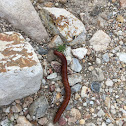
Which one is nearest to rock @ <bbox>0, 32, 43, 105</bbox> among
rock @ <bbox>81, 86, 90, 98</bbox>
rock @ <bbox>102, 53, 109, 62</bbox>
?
rock @ <bbox>81, 86, 90, 98</bbox>

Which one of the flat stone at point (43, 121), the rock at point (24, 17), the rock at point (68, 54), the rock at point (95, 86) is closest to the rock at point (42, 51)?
the rock at point (24, 17)

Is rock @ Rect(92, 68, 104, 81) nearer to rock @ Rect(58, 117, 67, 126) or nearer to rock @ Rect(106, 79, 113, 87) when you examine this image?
rock @ Rect(106, 79, 113, 87)

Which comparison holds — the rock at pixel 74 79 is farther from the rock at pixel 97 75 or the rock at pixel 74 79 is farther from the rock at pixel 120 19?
the rock at pixel 120 19

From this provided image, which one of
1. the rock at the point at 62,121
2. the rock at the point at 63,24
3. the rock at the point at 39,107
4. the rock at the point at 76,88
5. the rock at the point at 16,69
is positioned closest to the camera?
the rock at the point at 16,69

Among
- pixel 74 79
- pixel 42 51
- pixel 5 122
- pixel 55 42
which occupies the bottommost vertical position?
pixel 5 122

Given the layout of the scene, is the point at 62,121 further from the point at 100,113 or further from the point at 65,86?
the point at 100,113

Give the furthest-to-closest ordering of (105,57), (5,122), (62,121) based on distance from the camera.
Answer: (105,57) → (62,121) → (5,122)

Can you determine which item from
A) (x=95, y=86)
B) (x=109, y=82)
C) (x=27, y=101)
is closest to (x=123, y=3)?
(x=109, y=82)

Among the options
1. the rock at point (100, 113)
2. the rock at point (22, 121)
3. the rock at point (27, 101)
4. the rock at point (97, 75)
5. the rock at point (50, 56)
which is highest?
the rock at point (50, 56)

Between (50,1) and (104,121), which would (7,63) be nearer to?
(50,1)
